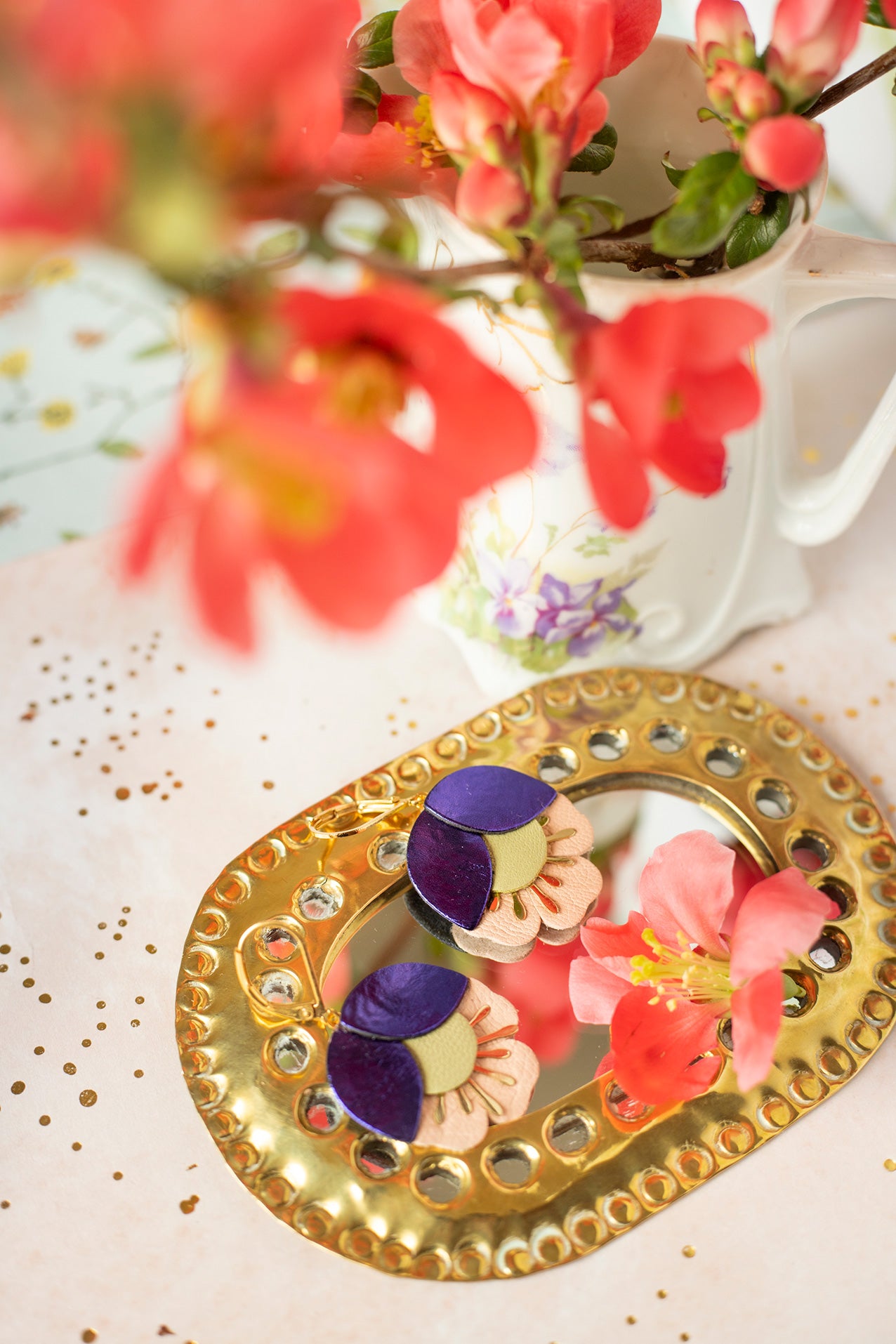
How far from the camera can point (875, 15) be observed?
0.22 meters

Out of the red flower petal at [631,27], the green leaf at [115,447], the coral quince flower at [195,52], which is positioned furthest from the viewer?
the green leaf at [115,447]

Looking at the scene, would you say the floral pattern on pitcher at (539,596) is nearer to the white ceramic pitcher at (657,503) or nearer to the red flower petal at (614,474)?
the white ceramic pitcher at (657,503)

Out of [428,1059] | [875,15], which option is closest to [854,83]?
[875,15]

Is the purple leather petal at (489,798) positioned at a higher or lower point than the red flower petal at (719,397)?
lower

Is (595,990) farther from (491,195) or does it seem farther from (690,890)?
(491,195)

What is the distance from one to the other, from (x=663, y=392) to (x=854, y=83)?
0.13 meters

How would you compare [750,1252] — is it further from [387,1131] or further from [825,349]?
[825,349]

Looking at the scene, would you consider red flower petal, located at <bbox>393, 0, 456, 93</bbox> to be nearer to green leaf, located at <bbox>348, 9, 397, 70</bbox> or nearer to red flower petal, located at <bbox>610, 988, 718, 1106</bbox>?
green leaf, located at <bbox>348, 9, 397, 70</bbox>

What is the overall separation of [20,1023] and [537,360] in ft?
0.65

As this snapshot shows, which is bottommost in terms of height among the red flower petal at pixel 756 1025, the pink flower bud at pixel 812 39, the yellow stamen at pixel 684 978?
the yellow stamen at pixel 684 978

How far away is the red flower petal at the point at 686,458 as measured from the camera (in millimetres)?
138

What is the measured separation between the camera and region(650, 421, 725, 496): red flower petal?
138mm

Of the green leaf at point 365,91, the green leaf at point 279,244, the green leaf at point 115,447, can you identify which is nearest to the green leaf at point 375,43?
the green leaf at point 365,91

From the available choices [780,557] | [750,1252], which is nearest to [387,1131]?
[750,1252]
